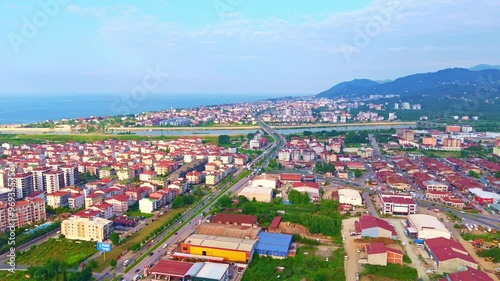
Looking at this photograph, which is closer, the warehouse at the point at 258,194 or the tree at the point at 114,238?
the tree at the point at 114,238

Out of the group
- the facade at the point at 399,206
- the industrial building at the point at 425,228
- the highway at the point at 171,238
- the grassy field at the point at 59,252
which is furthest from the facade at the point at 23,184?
the industrial building at the point at 425,228

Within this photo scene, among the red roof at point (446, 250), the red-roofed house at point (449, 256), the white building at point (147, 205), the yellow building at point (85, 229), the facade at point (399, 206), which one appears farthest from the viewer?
the white building at point (147, 205)

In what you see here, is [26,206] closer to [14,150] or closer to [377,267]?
[377,267]

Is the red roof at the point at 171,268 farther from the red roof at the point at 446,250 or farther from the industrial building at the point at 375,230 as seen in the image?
the red roof at the point at 446,250

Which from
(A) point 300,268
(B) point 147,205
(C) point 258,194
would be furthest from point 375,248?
(B) point 147,205

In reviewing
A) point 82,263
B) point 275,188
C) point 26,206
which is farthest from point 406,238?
point 26,206

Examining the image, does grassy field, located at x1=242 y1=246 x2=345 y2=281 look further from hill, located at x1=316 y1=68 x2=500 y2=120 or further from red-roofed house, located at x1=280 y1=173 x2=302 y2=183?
hill, located at x1=316 y1=68 x2=500 y2=120
